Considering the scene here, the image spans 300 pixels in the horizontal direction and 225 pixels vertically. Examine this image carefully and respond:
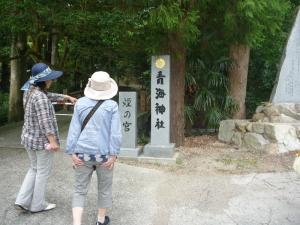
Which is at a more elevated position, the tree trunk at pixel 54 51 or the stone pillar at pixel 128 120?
the tree trunk at pixel 54 51

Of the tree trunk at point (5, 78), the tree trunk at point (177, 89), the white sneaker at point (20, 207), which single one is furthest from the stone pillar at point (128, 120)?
the tree trunk at point (5, 78)

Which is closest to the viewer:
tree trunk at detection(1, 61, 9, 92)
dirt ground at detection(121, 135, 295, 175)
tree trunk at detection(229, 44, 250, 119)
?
dirt ground at detection(121, 135, 295, 175)

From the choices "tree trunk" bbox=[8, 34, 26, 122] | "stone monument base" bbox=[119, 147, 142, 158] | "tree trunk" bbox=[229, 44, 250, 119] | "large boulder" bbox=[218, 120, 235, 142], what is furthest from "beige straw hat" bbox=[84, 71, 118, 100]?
"tree trunk" bbox=[8, 34, 26, 122]

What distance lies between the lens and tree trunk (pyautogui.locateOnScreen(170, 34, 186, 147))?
8188mm

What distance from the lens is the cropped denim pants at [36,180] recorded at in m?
4.38

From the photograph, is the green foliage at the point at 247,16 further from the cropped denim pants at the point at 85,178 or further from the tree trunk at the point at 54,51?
the tree trunk at the point at 54,51

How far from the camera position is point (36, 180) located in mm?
4406

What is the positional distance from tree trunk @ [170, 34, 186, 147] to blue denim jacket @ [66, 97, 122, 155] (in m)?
4.51

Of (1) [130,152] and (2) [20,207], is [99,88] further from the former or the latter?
(1) [130,152]

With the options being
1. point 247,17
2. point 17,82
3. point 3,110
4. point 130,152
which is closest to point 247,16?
point 247,17

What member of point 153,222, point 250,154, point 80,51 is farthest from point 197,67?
point 153,222

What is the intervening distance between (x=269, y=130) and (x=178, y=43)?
2.51 metres

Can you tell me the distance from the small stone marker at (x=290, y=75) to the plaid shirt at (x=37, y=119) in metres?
6.29

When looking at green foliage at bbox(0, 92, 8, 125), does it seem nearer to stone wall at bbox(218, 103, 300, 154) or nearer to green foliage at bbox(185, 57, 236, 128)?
green foliage at bbox(185, 57, 236, 128)
